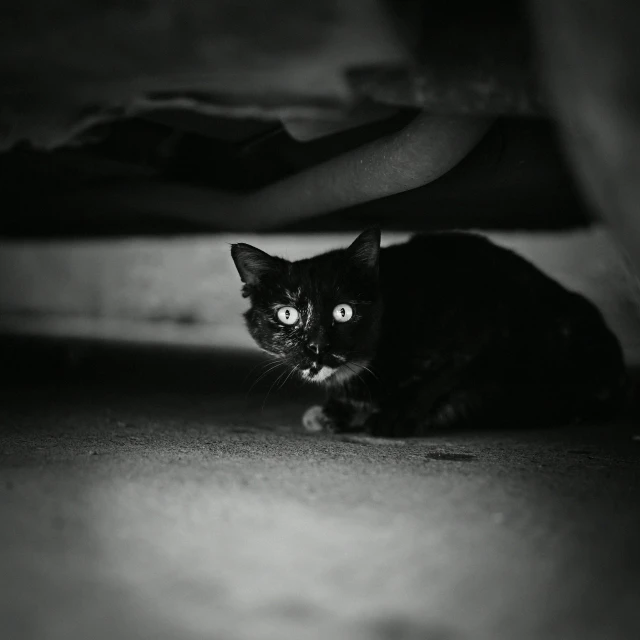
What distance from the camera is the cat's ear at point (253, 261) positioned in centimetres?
204

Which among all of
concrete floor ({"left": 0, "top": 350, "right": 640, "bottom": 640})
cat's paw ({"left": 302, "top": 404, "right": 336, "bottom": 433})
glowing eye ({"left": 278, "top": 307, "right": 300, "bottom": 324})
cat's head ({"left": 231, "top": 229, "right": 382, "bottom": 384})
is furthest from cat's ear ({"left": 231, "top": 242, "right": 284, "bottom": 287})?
concrete floor ({"left": 0, "top": 350, "right": 640, "bottom": 640})

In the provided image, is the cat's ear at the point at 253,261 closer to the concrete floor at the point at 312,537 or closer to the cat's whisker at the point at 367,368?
the cat's whisker at the point at 367,368

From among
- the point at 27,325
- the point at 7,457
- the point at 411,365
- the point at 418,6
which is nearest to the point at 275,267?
the point at 411,365

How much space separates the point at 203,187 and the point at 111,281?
3.04m

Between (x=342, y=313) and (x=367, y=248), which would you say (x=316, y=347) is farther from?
(x=367, y=248)

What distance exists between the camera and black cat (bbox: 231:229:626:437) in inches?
78.4

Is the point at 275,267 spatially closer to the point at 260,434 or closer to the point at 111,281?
the point at 260,434

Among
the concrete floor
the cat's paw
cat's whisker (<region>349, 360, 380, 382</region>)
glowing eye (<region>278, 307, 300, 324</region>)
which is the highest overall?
glowing eye (<region>278, 307, 300, 324</region>)

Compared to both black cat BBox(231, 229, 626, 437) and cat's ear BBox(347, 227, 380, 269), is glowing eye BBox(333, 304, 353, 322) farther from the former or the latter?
cat's ear BBox(347, 227, 380, 269)

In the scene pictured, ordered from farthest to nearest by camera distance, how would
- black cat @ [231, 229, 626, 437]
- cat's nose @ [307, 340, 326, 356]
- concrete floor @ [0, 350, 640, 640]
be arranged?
black cat @ [231, 229, 626, 437] < cat's nose @ [307, 340, 326, 356] < concrete floor @ [0, 350, 640, 640]

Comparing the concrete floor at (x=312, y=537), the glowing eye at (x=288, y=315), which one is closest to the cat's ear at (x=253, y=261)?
the glowing eye at (x=288, y=315)

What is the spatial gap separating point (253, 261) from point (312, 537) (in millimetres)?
1183

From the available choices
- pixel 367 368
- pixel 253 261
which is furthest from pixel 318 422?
pixel 253 261

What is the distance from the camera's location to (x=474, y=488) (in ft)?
4.09
